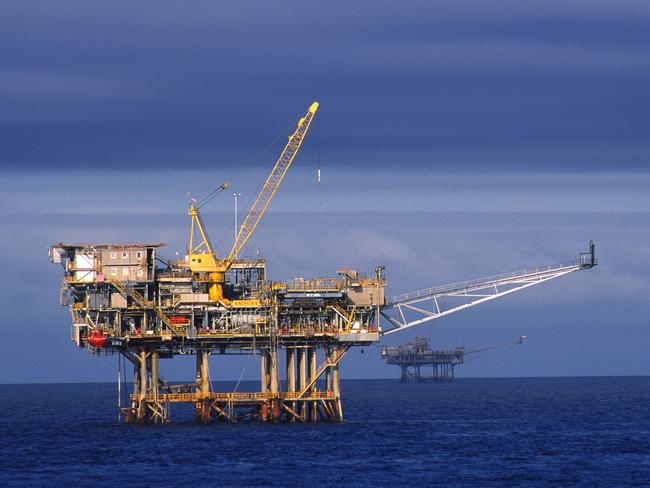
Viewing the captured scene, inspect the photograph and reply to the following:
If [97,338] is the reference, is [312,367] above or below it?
below

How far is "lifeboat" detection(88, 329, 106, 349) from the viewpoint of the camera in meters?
126

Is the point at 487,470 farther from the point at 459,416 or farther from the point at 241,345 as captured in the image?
the point at 459,416

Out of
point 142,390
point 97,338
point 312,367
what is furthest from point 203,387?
point 97,338

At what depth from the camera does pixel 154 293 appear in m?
129

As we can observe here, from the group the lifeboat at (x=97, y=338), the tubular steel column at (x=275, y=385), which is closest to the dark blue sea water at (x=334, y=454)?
the tubular steel column at (x=275, y=385)

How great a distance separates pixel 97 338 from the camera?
126312 mm

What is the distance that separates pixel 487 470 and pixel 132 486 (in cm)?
2352

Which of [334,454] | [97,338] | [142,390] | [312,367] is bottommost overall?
[334,454]

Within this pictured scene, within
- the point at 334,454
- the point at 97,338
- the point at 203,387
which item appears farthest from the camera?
the point at 203,387

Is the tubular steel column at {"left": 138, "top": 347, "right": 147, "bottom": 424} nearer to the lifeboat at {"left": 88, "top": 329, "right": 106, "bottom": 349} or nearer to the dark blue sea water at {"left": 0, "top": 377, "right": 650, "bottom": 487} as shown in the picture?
the dark blue sea water at {"left": 0, "top": 377, "right": 650, "bottom": 487}

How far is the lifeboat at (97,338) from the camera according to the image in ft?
414

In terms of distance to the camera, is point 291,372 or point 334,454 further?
point 291,372

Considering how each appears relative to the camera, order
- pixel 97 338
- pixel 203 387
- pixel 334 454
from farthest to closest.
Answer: pixel 203 387
pixel 97 338
pixel 334 454

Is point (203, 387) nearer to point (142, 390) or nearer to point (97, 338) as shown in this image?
point (142, 390)
